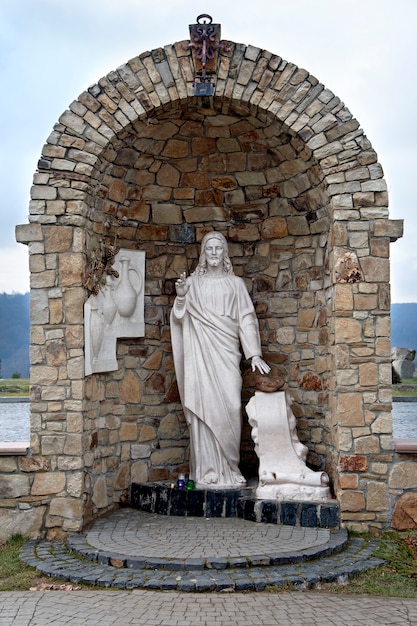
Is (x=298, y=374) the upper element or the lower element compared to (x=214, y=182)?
lower

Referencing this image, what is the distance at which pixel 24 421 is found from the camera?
12133mm

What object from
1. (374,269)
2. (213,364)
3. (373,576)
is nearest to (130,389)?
(213,364)

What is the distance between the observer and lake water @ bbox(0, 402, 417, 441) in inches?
392

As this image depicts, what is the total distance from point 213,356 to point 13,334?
3327 centimetres

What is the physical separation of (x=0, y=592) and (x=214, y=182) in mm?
4228

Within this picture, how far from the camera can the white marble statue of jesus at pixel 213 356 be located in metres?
6.45

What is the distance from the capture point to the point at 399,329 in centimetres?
3994

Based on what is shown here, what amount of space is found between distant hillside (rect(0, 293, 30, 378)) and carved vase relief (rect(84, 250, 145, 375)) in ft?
70.0

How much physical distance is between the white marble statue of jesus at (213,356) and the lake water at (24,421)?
2.84 meters

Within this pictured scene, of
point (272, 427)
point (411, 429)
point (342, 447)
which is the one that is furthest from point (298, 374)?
point (411, 429)

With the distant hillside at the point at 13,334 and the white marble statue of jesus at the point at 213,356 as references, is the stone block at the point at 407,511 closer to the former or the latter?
the white marble statue of jesus at the point at 213,356

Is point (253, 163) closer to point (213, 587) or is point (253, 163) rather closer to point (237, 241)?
point (237, 241)

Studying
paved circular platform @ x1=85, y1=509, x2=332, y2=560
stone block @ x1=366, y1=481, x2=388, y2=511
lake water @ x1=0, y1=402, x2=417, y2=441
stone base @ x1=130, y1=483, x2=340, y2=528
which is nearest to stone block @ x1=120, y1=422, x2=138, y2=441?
stone base @ x1=130, y1=483, x2=340, y2=528

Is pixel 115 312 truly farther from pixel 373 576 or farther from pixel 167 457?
pixel 373 576
